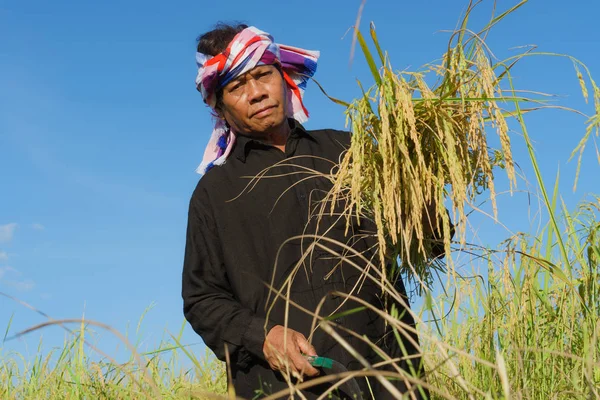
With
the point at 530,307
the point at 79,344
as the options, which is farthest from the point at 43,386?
the point at 530,307

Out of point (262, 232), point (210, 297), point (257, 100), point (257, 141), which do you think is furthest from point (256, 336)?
point (257, 100)

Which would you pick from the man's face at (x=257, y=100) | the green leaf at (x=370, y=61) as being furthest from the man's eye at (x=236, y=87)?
the green leaf at (x=370, y=61)

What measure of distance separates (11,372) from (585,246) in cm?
329

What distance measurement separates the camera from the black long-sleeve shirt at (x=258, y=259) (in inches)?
115

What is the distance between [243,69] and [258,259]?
920mm

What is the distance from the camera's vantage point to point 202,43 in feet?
11.9

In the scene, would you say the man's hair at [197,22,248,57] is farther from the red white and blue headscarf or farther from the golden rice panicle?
the golden rice panicle

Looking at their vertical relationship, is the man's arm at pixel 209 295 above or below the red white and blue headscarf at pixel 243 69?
below

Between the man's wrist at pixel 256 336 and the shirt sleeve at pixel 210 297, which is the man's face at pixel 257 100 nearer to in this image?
the shirt sleeve at pixel 210 297

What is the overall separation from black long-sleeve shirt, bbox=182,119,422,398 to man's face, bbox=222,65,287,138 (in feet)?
0.35

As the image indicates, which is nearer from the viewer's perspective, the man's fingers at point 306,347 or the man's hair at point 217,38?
the man's fingers at point 306,347

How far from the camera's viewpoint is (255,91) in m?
3.24

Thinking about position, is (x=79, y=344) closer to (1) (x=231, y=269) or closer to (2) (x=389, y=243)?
(1) (x=231, y=269)

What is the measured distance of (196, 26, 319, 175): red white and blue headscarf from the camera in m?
3.30
